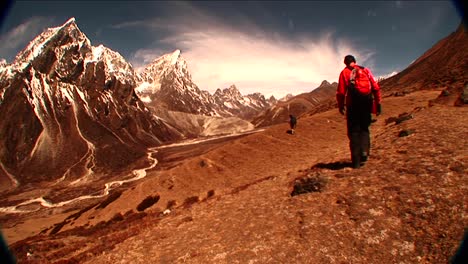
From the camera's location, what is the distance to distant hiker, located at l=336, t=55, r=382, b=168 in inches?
569

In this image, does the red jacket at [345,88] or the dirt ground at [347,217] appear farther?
the red jacket at [345,88]

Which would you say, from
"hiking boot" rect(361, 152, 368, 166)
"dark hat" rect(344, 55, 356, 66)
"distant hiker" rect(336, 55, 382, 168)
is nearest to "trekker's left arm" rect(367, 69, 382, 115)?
"distant hiker" rect(336, 55, 382, 168)

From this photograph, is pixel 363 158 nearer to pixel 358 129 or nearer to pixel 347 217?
pixel 358 129

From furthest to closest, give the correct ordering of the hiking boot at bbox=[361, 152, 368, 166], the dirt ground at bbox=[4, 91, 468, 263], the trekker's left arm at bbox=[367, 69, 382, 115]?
the hiking boot at bbox=[361, 152, 368, 166]
the trekker's left arm at bbox=[367, 69, 382, 115]
the dirt ground at bbox=[4, 91, 468, 263]

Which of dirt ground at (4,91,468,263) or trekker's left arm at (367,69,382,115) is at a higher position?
trekker's left arm at (367,69,382,115)

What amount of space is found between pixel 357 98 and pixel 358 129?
1733 mm

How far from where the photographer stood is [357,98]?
1470 centimetres

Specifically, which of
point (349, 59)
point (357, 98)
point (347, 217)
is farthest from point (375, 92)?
point (347, 217)

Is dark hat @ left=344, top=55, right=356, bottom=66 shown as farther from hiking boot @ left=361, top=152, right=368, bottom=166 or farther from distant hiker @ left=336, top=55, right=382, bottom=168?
hiking boot @ left=361, top=152, right=368, bottom=166

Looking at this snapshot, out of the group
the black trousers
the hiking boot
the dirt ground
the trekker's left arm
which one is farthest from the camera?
the hiking boot

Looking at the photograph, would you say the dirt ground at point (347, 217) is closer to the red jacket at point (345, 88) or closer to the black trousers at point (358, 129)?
the black trousers at point (358, 129)

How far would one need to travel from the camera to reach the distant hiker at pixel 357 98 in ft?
47.4

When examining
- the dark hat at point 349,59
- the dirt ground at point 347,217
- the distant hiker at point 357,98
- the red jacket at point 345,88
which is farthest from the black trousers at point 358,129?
the dark hat at point 349,59

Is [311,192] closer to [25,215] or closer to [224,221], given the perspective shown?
[224,221]
